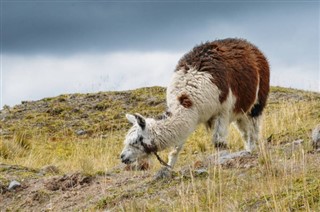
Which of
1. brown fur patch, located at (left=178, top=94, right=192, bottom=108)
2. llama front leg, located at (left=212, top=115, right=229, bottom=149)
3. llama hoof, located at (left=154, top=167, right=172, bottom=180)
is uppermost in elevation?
brown fur patch, located at (left=178, top=94, right=192, bottom=108)

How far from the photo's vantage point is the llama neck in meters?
9.12

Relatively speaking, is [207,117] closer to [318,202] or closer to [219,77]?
[219,77]

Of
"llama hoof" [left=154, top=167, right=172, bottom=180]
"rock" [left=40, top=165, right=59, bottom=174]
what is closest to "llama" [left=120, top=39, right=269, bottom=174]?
"llama hoof" [left=154, top=167, right=172, bottom=180]

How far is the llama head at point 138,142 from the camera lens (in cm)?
891

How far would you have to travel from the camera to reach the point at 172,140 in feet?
30.4

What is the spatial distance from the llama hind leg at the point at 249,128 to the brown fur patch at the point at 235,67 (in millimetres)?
Result: 297

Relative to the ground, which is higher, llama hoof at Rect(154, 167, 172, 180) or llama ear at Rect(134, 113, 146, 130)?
llama ear at Rect(134, 113, 146, 130)

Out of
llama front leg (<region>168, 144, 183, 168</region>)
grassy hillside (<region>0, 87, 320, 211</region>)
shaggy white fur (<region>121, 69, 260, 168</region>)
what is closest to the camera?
grassy hillside (<region>0, 87, 320, 211</region>)

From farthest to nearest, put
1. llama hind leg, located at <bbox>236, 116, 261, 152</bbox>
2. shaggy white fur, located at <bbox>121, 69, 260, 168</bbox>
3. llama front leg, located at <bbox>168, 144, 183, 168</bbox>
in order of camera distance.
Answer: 1. llama hind leg, located at <bbox>236, 116, 261, 152</bbox>
2. llama front leg, located at <bbox>168, 144, 183, 168</bbox>
3. shaggy white fur, located at <bbox>121, 69, 260, 168</bbox>

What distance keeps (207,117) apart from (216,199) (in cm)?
375

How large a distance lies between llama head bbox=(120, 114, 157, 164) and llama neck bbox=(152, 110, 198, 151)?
13 cm

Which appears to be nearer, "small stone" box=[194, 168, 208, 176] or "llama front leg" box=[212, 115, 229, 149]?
"small stone" box=[194, 168, 208, 176]

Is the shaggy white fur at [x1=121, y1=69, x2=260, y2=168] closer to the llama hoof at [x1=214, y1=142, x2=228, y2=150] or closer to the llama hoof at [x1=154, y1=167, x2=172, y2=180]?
the llama hoof at [x1=214, y1=142, x2=228, y2=150]

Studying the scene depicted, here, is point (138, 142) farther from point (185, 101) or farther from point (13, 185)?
point (13, 185)
